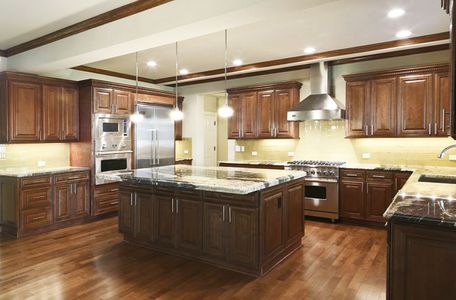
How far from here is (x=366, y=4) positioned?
335 centimetres

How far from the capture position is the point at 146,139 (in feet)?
20.9

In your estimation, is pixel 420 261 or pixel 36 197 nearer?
pixel 420 261

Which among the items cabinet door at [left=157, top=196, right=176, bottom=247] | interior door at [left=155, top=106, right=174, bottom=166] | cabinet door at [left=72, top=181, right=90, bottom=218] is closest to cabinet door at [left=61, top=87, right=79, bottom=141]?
cabinet door at [left=72, top=181, right=90, bottom=218]

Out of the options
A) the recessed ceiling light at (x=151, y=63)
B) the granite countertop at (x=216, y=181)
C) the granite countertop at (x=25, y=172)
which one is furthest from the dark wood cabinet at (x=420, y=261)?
the recessed ceiling light at (x=151, y=63)

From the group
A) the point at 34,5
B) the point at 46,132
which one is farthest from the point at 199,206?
the point at 46,132

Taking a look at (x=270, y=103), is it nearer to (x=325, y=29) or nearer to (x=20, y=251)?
(x=325, y=29)

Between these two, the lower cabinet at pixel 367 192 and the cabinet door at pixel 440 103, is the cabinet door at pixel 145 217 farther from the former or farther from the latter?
the cabinet door at pixel 440 103

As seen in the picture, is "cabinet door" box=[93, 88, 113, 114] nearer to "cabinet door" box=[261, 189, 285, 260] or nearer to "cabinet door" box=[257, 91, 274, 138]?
"cabinet door" box=[257, 91, 274, 138]

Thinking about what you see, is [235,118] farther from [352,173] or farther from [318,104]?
[352,173]

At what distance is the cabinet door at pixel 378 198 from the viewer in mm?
4820

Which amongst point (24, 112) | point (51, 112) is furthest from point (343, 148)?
point (24, 112)

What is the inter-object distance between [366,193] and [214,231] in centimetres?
283

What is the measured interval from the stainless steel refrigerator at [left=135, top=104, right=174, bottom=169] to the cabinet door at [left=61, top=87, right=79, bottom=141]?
3.57 ft

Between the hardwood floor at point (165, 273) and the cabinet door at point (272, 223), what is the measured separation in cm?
22
